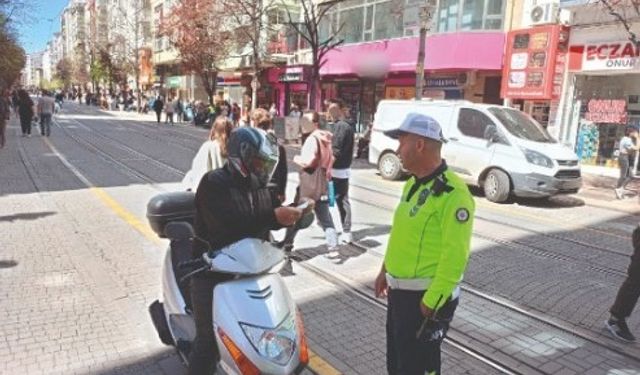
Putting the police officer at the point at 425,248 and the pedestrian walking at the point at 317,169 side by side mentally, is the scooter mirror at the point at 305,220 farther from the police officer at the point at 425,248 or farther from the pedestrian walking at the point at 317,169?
the pedestrian walking at the point at 317,169

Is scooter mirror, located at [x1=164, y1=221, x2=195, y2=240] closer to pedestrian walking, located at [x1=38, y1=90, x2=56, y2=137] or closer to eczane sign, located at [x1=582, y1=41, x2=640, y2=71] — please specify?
eczane sign, located at [x1=582, y1=41, x2=640, y2=71]

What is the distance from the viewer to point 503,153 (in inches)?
424

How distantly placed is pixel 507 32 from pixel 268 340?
17.8 metres

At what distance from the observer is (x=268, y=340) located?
8.29 ft

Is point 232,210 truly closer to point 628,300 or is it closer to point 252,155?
point 252,155

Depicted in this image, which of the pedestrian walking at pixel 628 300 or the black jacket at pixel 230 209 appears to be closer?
the black jacket at pixel 230 209

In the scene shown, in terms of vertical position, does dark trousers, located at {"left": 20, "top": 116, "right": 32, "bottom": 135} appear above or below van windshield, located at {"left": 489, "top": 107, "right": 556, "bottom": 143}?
below

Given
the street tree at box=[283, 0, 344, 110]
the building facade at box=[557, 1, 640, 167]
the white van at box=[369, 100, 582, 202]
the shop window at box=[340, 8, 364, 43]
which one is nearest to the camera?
the white van at box=[369, 100, 582, 202]

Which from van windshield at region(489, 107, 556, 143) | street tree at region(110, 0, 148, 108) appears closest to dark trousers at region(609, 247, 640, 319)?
van windshield at region(489, 107, 556, 143)

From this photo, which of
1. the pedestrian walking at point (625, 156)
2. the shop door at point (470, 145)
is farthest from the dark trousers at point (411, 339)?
the pedestrian walking at point (625, 156)

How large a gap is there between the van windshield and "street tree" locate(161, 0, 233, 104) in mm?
19985

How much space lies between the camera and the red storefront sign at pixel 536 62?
16.5 meters

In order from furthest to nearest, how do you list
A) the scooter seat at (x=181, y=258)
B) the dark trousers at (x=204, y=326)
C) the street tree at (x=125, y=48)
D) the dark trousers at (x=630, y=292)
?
the street tree at (x=125, y=48)
the dark trousers at (x=630, y=292)
the scooter seat at (x=181, y=258)
the dark trousers at (x=204, y=326)

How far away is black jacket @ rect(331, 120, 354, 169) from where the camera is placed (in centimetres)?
658
